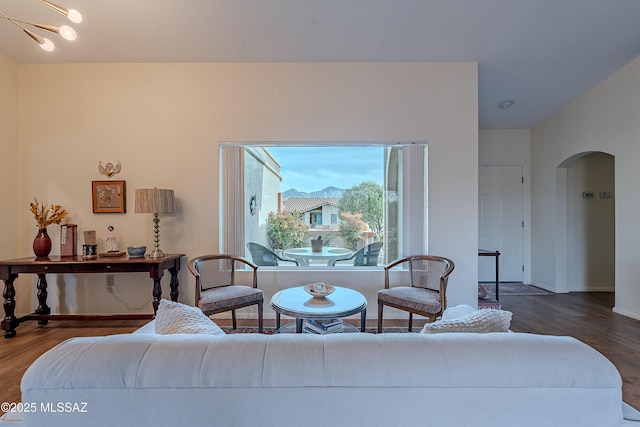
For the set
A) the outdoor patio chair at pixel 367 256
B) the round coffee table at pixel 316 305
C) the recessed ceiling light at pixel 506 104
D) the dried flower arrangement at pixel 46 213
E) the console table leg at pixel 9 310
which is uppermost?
the recessed ceiling light at pixel 506 104

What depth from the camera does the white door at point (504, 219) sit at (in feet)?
15.8

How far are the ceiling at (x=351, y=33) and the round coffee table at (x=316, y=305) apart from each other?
8.08 ft

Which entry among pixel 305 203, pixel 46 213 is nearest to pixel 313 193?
pixel 305 203

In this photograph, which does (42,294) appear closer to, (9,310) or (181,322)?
(9,310)

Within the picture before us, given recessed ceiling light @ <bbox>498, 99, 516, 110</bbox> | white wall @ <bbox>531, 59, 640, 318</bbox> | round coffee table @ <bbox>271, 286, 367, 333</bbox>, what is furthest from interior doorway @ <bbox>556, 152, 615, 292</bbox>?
round coffee table @ <bbox>271, 286, 367, 333</bbox>

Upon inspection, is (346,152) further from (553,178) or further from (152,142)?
(553,178)

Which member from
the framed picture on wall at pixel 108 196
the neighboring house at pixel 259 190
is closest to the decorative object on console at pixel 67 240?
the framed picture on wall at pixel 108 196

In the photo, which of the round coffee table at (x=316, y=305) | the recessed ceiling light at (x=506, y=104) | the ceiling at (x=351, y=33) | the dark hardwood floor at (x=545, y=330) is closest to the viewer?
the round coffee table at (x=316, y=305)

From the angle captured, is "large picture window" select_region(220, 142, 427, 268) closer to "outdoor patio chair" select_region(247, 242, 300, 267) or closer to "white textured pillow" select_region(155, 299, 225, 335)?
"outdoor patio chair" select_region(247, 242, 300, 267)

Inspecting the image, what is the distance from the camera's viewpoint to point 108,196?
3.17 metres

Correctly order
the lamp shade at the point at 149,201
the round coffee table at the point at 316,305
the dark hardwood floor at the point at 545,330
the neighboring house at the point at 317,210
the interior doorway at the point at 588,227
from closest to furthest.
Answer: the round coffee table at the point at 316,305 → the dark hardwood floor at the point at 545,330 → the lamp shade at the point at 149,201 → the neighboring house at the point at 317,210 → the interior doorway at the point at 588,227

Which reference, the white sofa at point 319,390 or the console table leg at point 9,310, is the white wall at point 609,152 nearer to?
the white sofa at point 319,390

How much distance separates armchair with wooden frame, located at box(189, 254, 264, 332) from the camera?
2.48 m

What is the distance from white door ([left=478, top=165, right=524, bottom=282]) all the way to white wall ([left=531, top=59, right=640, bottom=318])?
308mm
